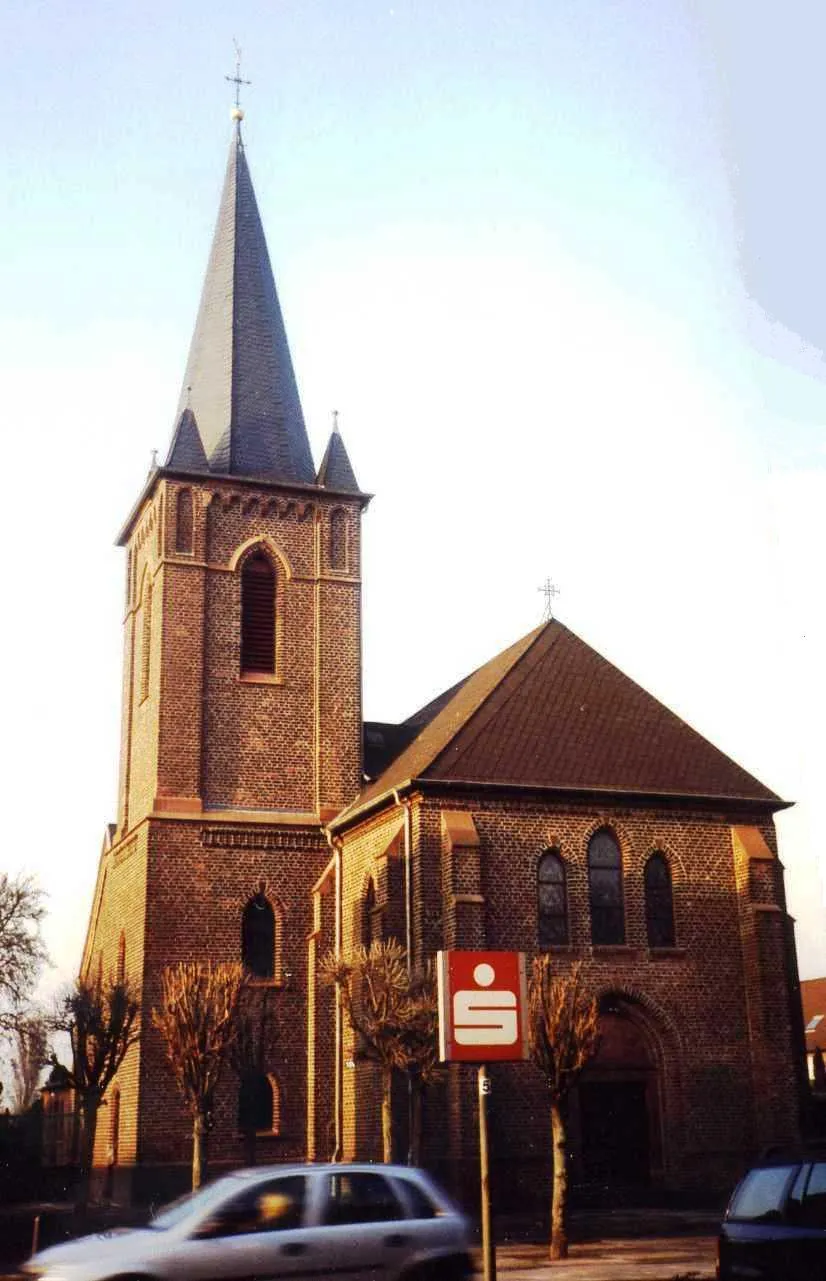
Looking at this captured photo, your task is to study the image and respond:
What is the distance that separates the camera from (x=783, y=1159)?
12734mm

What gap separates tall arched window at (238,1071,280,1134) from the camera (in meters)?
30.6

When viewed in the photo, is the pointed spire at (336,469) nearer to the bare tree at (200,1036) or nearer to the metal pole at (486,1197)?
the bare tree at (200,1036)

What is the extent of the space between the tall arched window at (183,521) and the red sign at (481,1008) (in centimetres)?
2230

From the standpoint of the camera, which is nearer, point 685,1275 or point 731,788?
point 685,1275

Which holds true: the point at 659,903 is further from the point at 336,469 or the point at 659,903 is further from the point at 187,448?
the point at 187,448

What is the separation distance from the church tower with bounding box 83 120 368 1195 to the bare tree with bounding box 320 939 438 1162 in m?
6.46

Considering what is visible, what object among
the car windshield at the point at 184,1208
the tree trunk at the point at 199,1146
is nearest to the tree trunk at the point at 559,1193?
the tree trunk at the point at 199,1146

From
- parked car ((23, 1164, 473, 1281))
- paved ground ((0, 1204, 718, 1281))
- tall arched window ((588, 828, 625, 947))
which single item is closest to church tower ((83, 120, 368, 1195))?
paved ground ((0, 1204, 718, 1281))

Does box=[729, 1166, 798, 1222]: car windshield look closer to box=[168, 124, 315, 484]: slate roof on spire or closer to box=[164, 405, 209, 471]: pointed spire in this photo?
box=[164, 405, 209, 471]: pointed spire

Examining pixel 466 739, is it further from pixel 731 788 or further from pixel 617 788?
pixel 731 788

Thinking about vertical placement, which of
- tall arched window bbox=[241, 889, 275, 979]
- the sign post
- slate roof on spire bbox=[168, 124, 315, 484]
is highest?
slate roof on spire bbox=[168, 124, 315, 484]

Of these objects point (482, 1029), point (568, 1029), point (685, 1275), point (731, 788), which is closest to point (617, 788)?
point (731, 788)

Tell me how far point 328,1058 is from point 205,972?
13.8 ft

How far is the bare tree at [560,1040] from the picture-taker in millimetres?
21984
